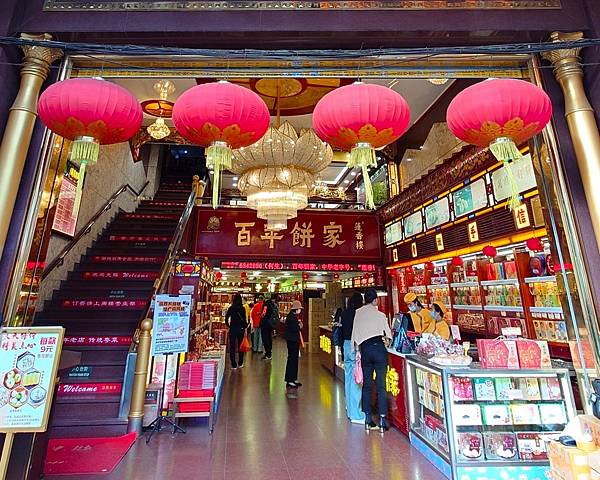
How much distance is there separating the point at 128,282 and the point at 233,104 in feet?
14.0

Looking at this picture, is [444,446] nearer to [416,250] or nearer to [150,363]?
[150,363]

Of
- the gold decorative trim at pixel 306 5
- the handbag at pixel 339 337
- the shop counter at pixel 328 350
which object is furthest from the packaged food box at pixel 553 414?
the shop counter at pixel 328 350

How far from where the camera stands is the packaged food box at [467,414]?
8.51 ft

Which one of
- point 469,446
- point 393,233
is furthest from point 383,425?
point 393,233

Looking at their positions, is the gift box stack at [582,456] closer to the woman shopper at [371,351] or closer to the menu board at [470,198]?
the woman shopper at [371,351]

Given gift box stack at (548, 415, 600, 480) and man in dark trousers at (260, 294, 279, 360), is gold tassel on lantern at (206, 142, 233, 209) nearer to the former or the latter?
gift box stack at (548, 415, 600, 480)

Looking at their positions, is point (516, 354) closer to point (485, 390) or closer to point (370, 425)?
point (485, 390)

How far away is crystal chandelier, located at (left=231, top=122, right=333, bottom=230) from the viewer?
155 inches

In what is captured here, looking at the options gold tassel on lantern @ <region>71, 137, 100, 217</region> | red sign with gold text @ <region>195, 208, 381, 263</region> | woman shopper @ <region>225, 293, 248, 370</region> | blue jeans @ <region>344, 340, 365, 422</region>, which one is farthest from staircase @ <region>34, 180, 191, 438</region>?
blue jeans @ <region>344, 340, 365, 422</region>

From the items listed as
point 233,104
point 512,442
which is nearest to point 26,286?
point 233,104

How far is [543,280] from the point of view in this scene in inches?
152

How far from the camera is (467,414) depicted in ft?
8.55

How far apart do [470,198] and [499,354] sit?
8.73ft

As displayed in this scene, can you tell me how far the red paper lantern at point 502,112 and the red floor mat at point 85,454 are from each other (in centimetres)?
369
